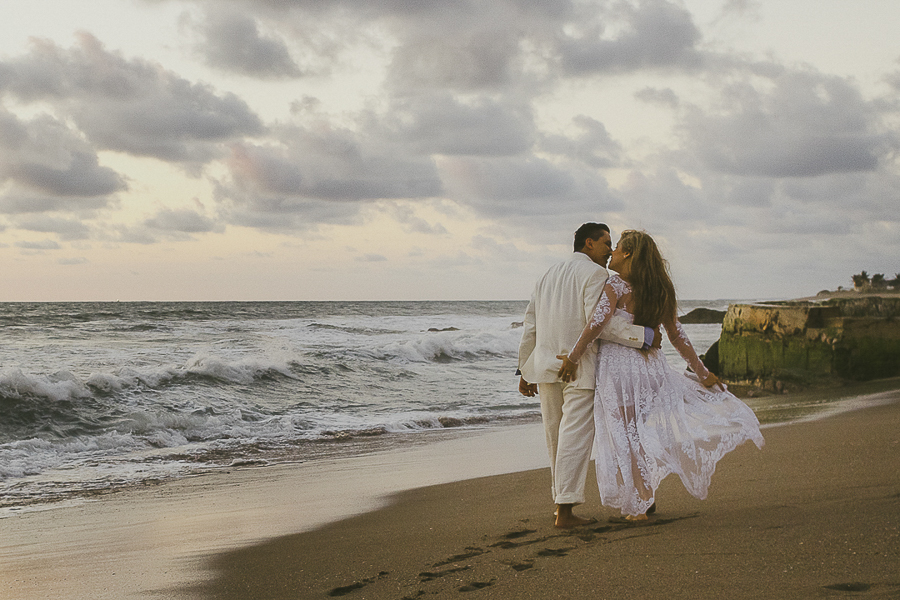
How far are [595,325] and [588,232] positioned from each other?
677 millimetres

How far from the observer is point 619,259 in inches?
164

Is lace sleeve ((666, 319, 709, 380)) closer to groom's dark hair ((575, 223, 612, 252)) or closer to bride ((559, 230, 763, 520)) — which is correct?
bride ((559, 230, 763, 520))

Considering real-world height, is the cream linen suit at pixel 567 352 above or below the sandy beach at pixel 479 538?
above

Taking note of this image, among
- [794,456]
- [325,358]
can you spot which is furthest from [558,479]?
[325,358]

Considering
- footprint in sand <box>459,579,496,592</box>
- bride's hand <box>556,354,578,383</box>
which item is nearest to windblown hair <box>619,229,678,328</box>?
bride's hand <box>556,354,578,383</box>

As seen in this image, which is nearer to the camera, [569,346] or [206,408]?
[569,346]

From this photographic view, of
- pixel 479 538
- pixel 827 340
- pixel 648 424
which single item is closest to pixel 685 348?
pixel 648 424

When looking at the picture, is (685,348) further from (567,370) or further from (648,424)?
(567,370)

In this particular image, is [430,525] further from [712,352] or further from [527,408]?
[712,352]

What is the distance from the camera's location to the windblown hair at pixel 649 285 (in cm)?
404

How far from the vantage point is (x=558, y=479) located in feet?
13.3

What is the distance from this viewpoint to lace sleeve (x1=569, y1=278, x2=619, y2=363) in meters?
3.91

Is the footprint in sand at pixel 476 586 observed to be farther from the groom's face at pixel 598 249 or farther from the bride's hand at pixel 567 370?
the groom's face at pixel 598 249

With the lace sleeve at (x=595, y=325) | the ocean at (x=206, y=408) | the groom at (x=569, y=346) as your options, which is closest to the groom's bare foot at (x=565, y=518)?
the groom at (x=569, y=346)
